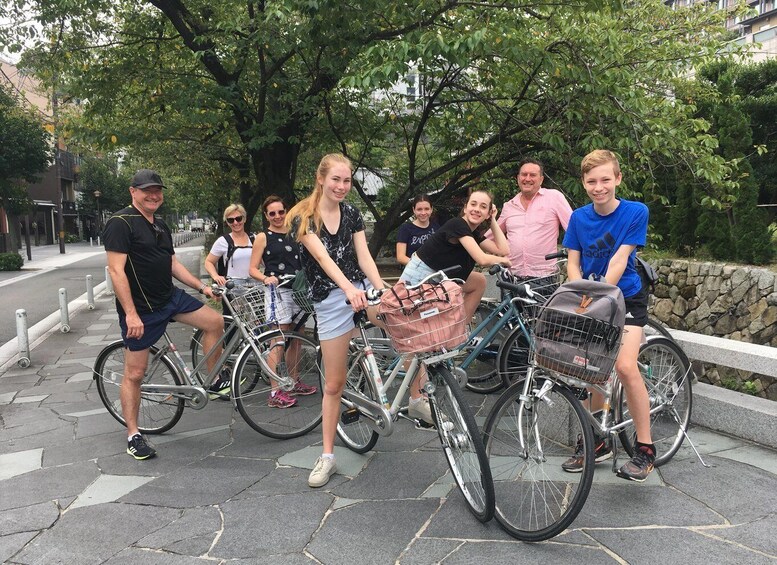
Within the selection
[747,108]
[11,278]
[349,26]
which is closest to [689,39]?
[747,108]

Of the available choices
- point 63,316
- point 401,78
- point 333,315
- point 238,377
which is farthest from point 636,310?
point 63,316

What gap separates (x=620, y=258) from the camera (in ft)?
10.4

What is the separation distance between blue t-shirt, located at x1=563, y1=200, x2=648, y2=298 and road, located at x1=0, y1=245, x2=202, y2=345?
29.5ft

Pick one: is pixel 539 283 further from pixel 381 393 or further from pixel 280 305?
pixel 280 305

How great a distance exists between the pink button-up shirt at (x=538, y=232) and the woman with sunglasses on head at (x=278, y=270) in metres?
1.86

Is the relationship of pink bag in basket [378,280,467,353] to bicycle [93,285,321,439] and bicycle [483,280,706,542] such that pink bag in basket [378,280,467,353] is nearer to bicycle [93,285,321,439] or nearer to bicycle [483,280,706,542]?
bicycle [483,280,706,542]

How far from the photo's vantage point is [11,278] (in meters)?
19.9

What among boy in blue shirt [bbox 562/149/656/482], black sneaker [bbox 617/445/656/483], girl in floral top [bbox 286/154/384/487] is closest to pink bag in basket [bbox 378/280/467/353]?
girl in floral top [bbox 286/154/384/487]

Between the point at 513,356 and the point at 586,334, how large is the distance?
246 centimetres

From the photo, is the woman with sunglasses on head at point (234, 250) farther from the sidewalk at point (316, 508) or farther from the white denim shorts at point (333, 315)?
the white denim shorts at point (333, 315)

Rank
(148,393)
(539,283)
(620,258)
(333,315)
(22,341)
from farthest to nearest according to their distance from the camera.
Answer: (22,341) < (539,283) < (148,393) < (333,315) < (620,258)

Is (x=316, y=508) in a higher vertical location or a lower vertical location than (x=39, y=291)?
higher

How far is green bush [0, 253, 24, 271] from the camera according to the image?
22516mm

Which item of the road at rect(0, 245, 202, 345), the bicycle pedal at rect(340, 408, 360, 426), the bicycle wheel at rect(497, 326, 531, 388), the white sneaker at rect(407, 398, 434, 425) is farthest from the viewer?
the road at rect(0, 245, 202, 345)
